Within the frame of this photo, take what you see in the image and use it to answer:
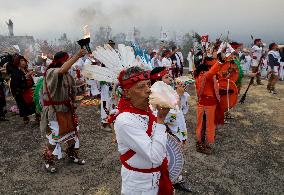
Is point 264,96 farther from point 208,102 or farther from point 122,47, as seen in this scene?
point 122,47

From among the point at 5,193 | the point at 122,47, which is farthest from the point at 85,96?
the point at 122,47

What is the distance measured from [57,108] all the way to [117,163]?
1738 millimetres

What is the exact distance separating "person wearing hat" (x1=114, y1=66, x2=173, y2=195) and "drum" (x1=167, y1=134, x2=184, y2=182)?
1.38 feet

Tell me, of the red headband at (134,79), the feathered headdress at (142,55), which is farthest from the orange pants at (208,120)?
the red headband at (134,79)

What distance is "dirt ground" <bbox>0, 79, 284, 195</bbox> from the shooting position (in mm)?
5747

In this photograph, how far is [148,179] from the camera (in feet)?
9.66

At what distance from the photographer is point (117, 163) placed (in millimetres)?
6613

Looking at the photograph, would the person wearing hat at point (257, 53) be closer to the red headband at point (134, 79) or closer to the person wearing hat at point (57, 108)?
the person wearing hat at point (57, 108)

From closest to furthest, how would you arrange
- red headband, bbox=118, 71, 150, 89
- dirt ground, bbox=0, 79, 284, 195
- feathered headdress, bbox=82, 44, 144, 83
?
red headband, bbox=118, 71, 150, 89 → feathered headdress, bbox=82, 44, 144, 83 → dirt ground, bbox=0, 79, 284, 195

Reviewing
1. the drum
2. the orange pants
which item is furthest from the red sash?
the orange pants

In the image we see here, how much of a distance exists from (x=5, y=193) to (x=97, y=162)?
6.17 feet

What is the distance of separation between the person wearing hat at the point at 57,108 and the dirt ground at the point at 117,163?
1.81 ft

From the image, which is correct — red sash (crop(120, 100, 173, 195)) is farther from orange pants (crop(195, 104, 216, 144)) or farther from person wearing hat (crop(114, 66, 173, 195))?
orange pants (crop(195, 104, 216, 144))

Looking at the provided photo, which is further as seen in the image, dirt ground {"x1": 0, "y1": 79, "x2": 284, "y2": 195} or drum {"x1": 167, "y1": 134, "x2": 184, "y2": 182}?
dirt ground {"x1": 0, "y1": 79, "x2": 284, "y2": 195}
